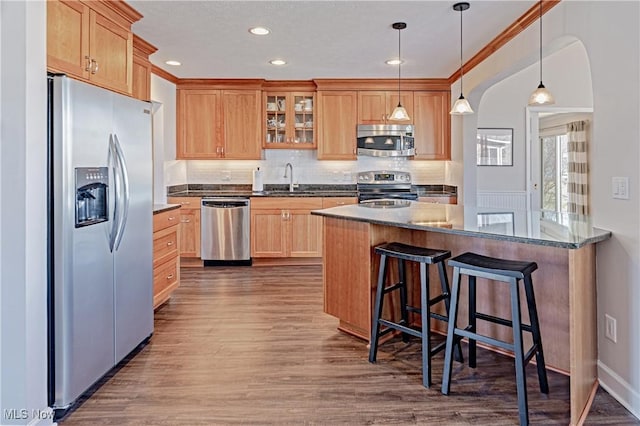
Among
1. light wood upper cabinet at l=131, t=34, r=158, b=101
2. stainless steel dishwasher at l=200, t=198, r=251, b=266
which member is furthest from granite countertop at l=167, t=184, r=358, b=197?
light wood upper cabinet at l=131, t=34, r=158, b=101

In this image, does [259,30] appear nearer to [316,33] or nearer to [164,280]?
[316,33]

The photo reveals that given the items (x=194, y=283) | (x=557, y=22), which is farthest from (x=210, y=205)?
(x=557, y=22)

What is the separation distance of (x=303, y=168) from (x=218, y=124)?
4.37 feet

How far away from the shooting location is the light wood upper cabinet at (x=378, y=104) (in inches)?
231

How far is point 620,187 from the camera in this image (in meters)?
2.26

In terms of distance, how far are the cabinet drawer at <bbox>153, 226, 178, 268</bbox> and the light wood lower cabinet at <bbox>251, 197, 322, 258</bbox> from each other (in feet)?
5.42

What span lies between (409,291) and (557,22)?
6.88ft

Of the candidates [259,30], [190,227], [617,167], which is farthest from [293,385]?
[190,227]

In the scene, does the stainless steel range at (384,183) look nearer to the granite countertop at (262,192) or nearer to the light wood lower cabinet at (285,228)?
the granite countertop at (262,192)

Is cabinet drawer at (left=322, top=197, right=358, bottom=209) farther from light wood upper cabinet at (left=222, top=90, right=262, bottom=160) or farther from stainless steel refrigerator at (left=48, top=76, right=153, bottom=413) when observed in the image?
stainless steel refrigerator at (left=48, top=76, right=153, bottom=413)

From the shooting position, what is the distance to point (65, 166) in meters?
2.08

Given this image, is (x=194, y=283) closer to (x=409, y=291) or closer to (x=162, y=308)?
(x=162, y=308)

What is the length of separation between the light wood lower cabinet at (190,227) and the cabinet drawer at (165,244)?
154 cm

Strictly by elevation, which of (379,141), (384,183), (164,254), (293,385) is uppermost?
(379,141)
